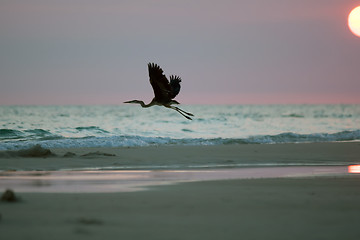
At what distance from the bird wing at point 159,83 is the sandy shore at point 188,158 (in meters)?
1.63

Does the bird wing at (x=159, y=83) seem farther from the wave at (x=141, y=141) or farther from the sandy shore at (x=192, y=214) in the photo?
the wave at (x=141, y=141)

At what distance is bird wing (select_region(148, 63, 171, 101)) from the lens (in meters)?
12.2

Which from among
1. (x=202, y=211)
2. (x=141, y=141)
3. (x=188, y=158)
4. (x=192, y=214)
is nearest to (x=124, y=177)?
(x=202, y=211)

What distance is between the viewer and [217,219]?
6.10m

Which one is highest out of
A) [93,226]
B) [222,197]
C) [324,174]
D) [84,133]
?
[84,133]

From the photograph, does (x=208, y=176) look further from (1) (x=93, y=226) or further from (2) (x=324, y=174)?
(1) (x=93, y=226)

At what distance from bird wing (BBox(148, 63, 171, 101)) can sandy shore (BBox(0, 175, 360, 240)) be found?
459 cm

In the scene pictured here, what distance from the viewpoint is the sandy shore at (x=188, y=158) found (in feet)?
39.0

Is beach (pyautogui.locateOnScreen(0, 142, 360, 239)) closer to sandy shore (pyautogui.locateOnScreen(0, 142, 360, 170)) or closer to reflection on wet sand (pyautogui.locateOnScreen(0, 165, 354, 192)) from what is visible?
reflection on wet sand (pyautogui.locateOnScreen(0, 165, 354, 192))

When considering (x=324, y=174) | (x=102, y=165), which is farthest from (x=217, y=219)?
(x=102, y=165)

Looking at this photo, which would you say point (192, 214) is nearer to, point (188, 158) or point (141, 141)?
point (188, 158)

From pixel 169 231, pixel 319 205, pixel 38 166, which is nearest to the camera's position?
pixel 169 231

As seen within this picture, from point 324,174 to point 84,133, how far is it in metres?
17.3

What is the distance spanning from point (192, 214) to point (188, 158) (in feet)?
23.5
